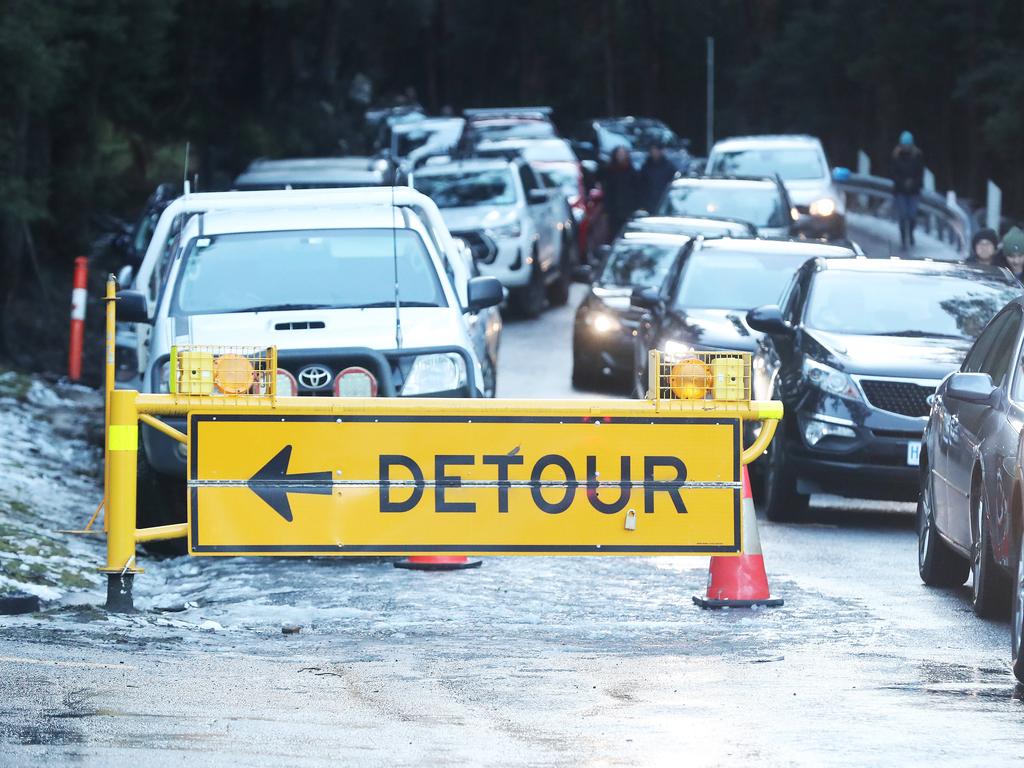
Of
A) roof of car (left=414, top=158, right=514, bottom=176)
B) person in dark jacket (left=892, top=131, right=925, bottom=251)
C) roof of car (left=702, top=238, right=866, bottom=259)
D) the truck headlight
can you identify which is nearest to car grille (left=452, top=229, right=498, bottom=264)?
the truck headlight

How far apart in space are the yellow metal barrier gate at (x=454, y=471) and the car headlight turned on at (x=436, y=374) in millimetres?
3300

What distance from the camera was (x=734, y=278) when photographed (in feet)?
61.0

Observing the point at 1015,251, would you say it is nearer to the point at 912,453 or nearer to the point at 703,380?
the point at 912,453

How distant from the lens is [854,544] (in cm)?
1392

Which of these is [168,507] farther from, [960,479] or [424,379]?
[960,479]

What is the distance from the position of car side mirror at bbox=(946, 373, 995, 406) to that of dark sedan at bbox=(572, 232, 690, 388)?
1119cm

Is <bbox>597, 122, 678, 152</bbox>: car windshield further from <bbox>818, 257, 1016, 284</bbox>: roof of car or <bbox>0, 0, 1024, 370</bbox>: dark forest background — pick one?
<bbox>818, 257, 1016, 284</bbox>: roof of car

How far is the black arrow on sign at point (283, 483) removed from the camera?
9422mm

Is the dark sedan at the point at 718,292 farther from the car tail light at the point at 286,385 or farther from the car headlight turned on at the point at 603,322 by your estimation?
the car tail light at the point at 286,385

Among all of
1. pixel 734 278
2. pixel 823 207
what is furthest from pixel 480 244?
pixel 823 207

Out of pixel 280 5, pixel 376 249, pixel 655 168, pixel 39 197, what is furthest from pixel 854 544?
pixel 280 5

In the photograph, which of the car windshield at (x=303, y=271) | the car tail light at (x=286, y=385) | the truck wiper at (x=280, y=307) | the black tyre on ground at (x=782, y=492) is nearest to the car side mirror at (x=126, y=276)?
the car windshield at (x=303, y=271)

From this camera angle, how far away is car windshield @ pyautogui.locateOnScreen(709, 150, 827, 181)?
34406mm

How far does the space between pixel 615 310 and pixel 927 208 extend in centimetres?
1617
